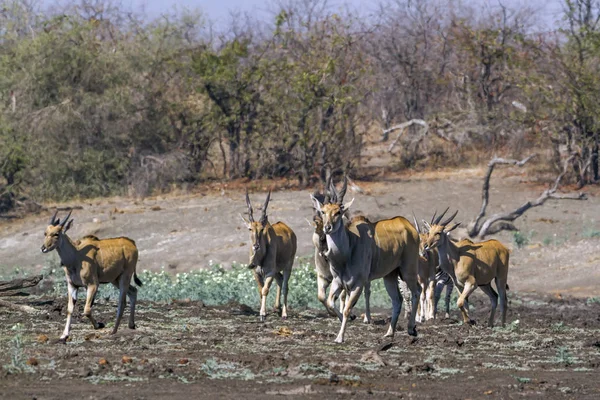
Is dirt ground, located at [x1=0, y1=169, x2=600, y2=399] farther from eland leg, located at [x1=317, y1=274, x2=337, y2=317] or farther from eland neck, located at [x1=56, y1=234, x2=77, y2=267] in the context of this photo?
eland neck, located at [x1=56, y1=234, x2=77, y2=267]

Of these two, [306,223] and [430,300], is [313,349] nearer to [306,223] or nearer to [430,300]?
[430,300]

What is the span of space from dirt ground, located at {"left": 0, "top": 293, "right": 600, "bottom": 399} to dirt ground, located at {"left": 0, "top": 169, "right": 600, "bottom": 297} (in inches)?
297

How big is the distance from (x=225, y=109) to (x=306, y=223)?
321 inches

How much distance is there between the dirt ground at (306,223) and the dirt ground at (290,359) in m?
7.53

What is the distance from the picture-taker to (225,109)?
33.4 metres

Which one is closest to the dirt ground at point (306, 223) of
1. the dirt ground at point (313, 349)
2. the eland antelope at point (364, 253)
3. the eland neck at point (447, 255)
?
the dirt ground at point (313, 349)

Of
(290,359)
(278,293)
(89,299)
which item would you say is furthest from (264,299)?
(290,359)

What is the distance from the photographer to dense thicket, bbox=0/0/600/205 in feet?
104

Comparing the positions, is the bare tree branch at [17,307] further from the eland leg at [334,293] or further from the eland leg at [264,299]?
the eland leg at [334,293]

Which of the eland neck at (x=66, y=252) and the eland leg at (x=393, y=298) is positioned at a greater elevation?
the eland neck at (x=66, y=252)

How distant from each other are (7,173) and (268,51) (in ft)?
28.8

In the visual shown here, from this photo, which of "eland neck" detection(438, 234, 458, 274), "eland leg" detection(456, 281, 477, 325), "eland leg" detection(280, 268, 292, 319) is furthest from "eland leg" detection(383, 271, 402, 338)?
"eland leg" detection(280, 268, 292, 319)

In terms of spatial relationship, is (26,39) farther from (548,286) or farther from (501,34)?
(548,286)

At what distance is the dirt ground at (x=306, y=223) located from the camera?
900 inches
